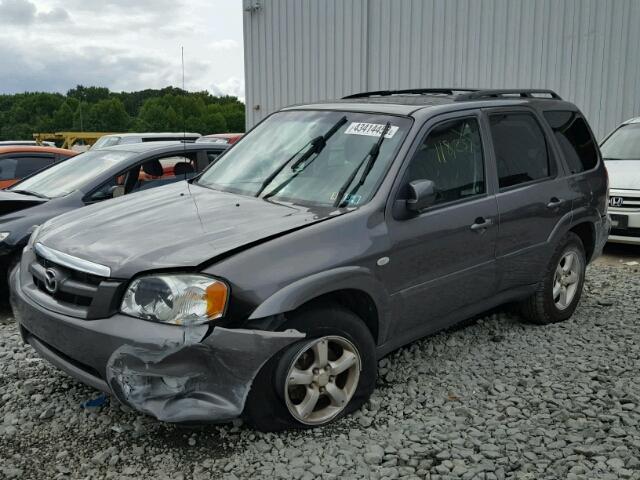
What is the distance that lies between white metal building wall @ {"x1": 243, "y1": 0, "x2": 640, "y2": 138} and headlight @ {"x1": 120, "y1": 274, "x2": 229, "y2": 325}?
35.9 ft

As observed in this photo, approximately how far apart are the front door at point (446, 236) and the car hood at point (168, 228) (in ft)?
1.77

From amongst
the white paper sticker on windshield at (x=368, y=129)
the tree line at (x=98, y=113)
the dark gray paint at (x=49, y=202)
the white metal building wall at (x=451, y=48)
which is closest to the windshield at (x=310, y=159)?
the white paper sticker on windshield at (x=368, y=129)

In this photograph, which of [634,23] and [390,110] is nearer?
[390,110]

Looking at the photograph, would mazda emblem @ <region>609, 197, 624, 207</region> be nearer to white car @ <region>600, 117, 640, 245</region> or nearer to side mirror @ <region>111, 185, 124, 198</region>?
white car @ <region>600, 117, 640, 245</region>

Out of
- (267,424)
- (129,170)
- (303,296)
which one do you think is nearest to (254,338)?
(303,296)

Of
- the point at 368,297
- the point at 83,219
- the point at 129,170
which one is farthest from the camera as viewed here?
the point at 129,170

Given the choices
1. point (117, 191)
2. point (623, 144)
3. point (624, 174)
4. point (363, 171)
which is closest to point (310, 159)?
point (363, 171)

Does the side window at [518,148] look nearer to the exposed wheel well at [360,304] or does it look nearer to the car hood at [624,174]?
the exposed wheel well at [360,304]

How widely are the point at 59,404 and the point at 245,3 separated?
1446 cm

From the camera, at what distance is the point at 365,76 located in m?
14.3

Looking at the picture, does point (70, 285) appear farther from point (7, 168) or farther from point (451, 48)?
point (451, 48)

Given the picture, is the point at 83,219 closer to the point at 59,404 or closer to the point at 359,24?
the point at 59,404

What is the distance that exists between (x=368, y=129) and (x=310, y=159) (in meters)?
0.40

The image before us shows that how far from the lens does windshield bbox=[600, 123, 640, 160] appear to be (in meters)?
8.45
